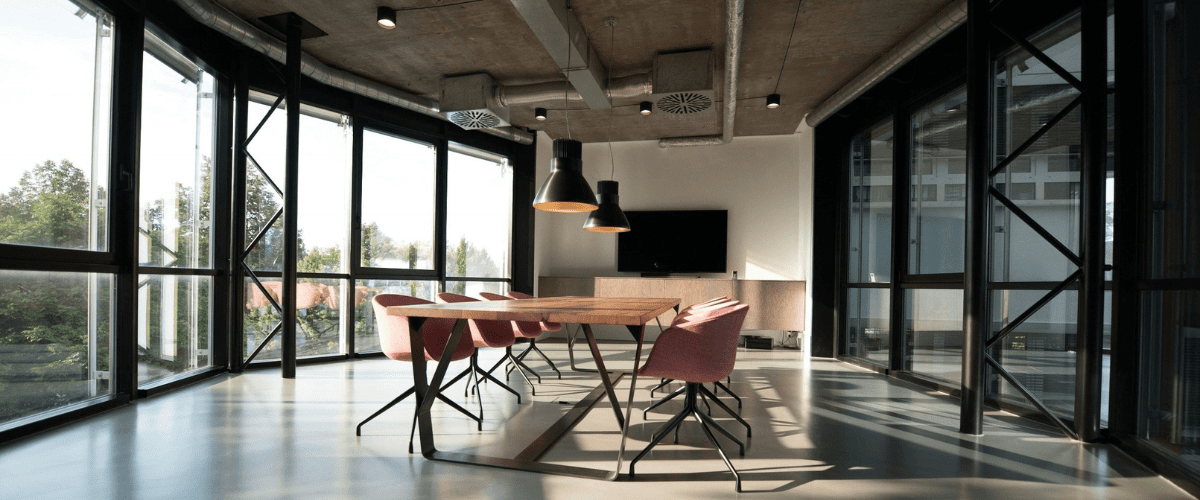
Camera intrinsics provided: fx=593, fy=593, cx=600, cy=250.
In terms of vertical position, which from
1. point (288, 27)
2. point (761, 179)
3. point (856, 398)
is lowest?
point (856, 398)

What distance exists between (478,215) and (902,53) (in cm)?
538

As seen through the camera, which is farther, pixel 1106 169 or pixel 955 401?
pixel 955 401

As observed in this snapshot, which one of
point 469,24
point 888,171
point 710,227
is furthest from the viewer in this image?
point 710,227

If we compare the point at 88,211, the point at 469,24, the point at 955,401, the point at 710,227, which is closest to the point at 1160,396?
the point at 955,401

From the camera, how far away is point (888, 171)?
611 centimetres

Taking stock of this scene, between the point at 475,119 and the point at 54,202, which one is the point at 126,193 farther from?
the point at 475,119

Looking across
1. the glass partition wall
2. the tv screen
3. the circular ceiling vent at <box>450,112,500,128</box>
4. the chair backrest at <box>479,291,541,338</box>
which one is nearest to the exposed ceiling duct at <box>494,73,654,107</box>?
the circular ceiling vent at <box>450,112,500,128</box>

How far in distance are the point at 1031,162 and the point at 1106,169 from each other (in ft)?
2.30

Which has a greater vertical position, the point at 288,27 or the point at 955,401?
the point at 288,27

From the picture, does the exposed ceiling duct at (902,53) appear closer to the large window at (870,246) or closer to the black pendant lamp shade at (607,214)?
the large window at (870,246)

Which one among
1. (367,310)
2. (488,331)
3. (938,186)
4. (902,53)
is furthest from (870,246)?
(367,310)

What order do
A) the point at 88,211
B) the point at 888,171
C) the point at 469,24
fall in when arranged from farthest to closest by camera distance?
1. the point at 888,171
2. the point at 469,24
3. the point at 88,211

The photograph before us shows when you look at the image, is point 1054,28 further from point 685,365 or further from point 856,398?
point 685,365

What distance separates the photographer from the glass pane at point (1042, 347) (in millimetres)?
3748
